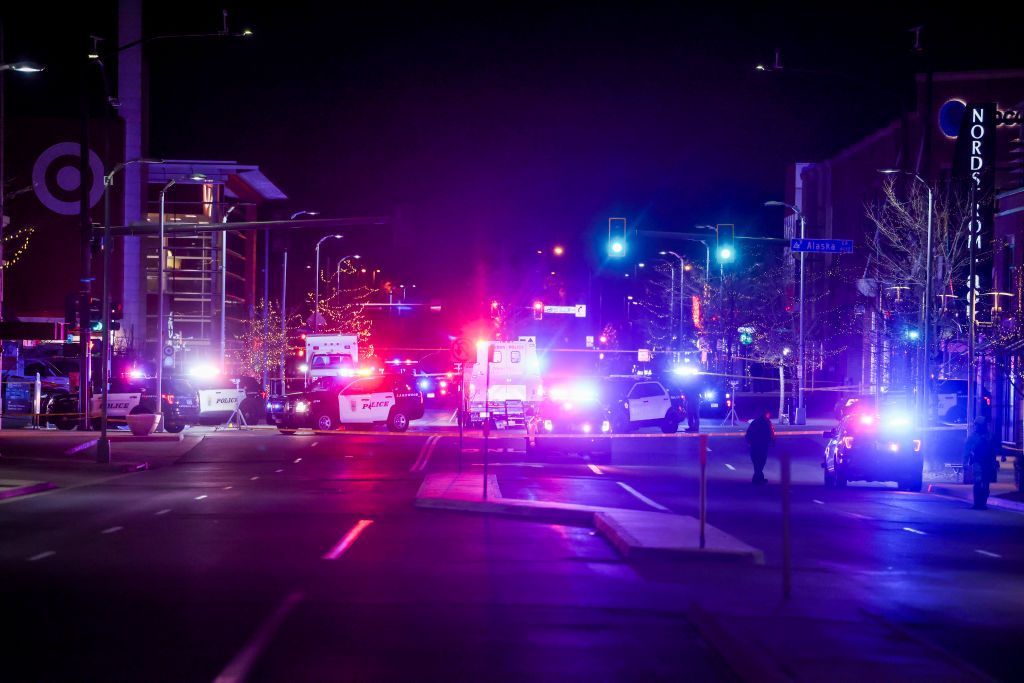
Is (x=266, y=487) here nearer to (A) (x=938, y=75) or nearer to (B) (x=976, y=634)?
(B) (x=976, y=634)

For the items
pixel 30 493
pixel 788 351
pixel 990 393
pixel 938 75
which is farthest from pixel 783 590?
pixel 938 75

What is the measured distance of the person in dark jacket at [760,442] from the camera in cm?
2919

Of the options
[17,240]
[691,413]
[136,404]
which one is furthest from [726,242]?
[17,240]

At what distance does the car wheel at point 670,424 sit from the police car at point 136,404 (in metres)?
16.9

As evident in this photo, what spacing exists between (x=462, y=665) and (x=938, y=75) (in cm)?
6571

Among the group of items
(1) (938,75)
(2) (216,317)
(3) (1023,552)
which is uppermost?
(1) (938,75)

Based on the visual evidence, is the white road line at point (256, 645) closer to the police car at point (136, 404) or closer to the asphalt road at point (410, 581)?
the asphalt road at point (410, 581)

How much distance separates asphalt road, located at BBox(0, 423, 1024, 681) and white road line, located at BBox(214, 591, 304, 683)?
0.10ft

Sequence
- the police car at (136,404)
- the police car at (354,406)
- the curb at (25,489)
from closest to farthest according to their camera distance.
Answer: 1. the curb at (25,489)
2. the police car at (136,404)
3. the police car at (354,406)

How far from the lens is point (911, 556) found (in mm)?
16062

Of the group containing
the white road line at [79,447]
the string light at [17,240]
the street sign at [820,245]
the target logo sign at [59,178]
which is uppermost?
the target logo sign at [59,178]

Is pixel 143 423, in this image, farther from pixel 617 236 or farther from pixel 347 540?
pixel 347 540

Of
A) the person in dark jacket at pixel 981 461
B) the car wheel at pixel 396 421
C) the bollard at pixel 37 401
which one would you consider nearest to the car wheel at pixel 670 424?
the car wheel at pixel 396 421

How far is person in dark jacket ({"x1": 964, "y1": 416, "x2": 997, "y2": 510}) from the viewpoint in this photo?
2400 centimetres
